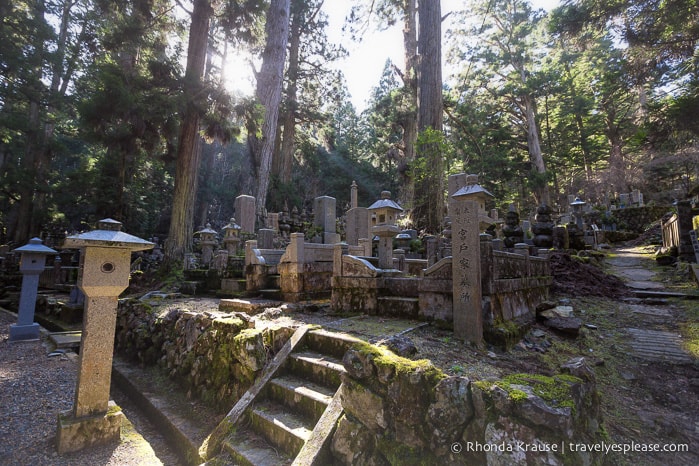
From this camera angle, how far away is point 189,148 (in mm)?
10953

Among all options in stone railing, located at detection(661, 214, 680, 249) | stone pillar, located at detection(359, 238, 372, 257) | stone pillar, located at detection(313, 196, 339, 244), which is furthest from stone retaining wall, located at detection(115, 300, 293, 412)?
stone railing, located at detection(661, 214, 680, 249)

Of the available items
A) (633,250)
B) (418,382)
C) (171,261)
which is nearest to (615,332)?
(418,382)

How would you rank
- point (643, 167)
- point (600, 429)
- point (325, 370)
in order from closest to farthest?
point (600, 429) < point (325, 370) < point (643, 167)

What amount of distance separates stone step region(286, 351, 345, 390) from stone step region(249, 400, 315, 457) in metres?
0.39

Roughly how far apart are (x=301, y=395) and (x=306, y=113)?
2088 centimetres

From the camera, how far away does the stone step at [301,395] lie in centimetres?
305

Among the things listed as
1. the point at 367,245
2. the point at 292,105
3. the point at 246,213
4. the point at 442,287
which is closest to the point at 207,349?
the point at 442,287

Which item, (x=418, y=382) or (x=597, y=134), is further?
(x=597, y=134)

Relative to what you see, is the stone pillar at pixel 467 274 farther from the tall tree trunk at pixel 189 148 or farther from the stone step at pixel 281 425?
the tall tree trunk at pixel 189 148

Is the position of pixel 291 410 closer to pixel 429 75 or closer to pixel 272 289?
pixel 272 289

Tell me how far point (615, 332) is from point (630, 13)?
→ 790 cm

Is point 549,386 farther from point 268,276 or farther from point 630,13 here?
point 630,13

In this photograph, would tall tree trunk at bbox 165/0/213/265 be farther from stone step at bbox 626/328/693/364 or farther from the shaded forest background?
stone step at bbox 626/328/693/364

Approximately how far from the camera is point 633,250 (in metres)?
15.3
